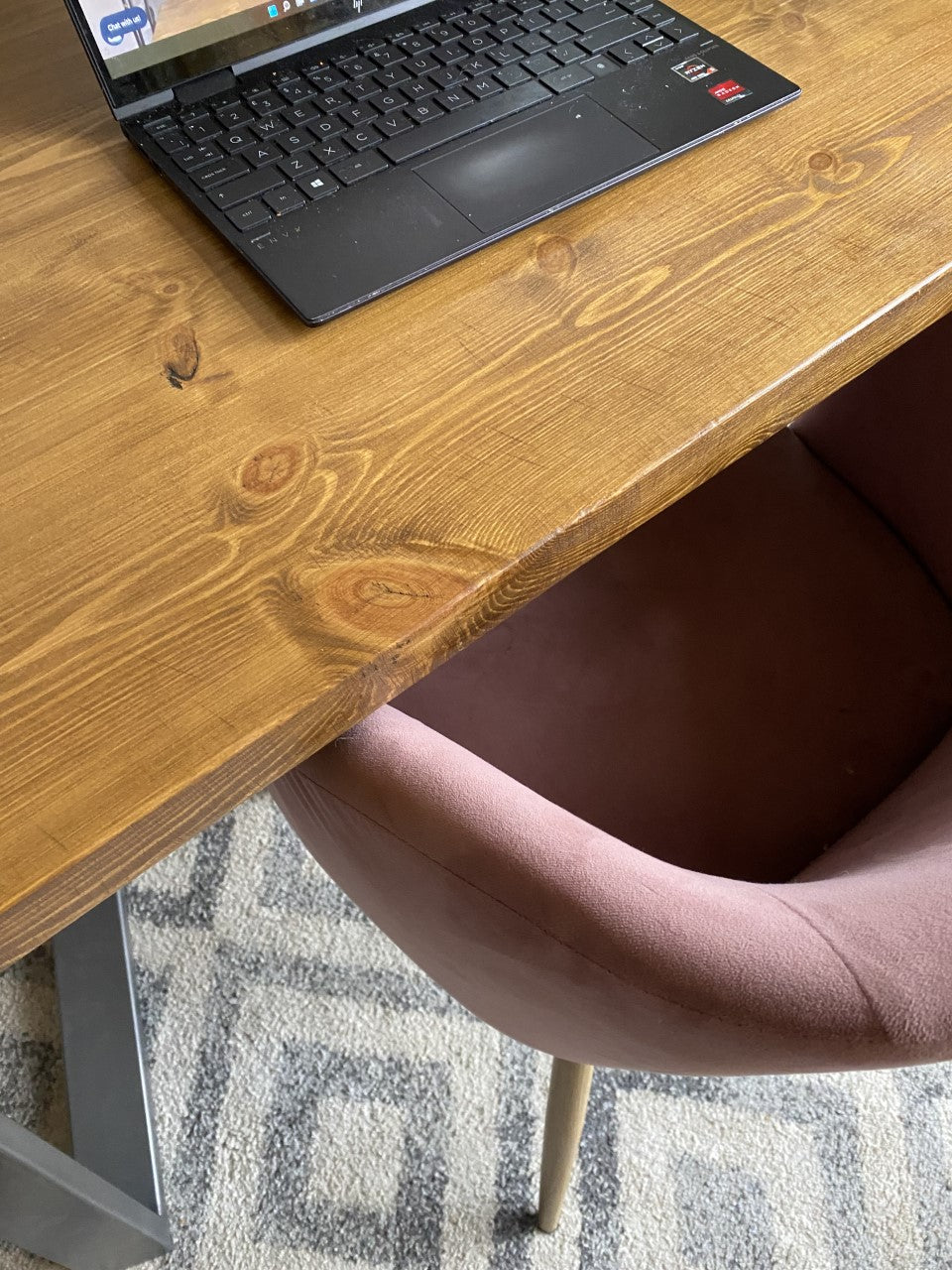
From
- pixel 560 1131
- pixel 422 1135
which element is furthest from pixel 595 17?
pixel 422 1135

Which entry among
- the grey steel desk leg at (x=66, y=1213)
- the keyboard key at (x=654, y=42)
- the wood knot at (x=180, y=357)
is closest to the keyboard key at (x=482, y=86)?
the keyboard key at (x=654, y=42)

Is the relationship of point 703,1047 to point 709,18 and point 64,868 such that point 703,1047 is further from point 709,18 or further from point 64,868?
point 709,18

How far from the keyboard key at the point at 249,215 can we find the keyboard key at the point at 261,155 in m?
0.03

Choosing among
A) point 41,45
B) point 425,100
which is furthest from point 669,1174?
point 41,45

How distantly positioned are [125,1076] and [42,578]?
699 mm

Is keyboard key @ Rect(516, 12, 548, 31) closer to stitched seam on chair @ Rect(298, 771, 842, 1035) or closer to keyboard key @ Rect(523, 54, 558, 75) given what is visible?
keyboard key @ Rect(523, 54, 558, 75)

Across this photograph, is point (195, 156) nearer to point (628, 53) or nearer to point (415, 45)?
point (415, 45)

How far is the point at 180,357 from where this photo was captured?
534mm

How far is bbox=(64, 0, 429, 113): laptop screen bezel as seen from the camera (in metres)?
0.59

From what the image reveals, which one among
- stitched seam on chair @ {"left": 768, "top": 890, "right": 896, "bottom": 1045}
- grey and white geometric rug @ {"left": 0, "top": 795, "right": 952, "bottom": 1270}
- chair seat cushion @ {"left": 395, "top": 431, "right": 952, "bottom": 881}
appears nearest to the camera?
stitched seam on chair @ {"left": 768, "top": 890, "right": 896, "bottom": 1045}

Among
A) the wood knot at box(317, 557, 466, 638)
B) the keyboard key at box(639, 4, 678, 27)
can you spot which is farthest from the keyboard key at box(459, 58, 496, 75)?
the wood knot at box(317, 557, 466, 638)

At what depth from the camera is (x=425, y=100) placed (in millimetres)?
620

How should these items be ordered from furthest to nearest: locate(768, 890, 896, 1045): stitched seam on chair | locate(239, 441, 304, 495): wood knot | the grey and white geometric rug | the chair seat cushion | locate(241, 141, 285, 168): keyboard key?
the grey and white geometric rug
the chair seat cushion
locate(241, 141, 285, 168): keyboard key
locate(239, 441, 304, 495): wood knot
locate(768, 890, 896, 1045): stitched seam on chair

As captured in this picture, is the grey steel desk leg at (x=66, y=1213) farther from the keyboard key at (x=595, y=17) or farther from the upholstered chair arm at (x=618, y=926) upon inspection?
the keyboard key at (x=595, y=17)
